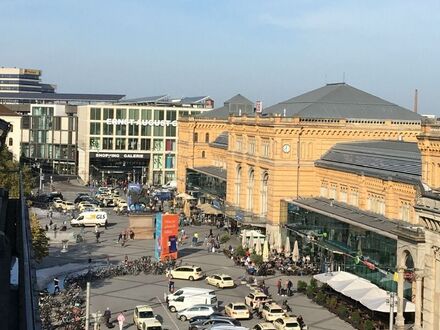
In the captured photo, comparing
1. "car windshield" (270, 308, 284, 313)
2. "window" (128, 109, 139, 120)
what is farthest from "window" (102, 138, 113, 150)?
"car windshield" (270, 308, 284, 313)

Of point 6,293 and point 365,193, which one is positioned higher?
point 6,293

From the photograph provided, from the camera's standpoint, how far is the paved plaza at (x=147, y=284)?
37281 mm

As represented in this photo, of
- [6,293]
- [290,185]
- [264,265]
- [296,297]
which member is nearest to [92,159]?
[290,185]

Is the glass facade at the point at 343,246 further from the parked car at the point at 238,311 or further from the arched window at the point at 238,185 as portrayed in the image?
the arched window at the point at 238,185

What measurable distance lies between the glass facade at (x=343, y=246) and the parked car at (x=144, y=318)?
11606 millimetres

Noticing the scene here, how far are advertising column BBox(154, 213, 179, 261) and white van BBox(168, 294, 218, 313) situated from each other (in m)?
12.9

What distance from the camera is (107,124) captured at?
11219 centimetres

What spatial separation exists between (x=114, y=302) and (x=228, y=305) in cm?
608

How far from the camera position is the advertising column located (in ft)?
169

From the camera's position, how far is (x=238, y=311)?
3684 centimetres

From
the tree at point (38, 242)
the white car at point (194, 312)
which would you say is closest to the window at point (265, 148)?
the tree at point (38, 242)

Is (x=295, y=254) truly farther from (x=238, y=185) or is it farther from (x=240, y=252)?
(x=238, y=185)

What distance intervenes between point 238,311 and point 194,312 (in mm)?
2065

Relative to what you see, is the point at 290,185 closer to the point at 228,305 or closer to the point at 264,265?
the point at 264,265
